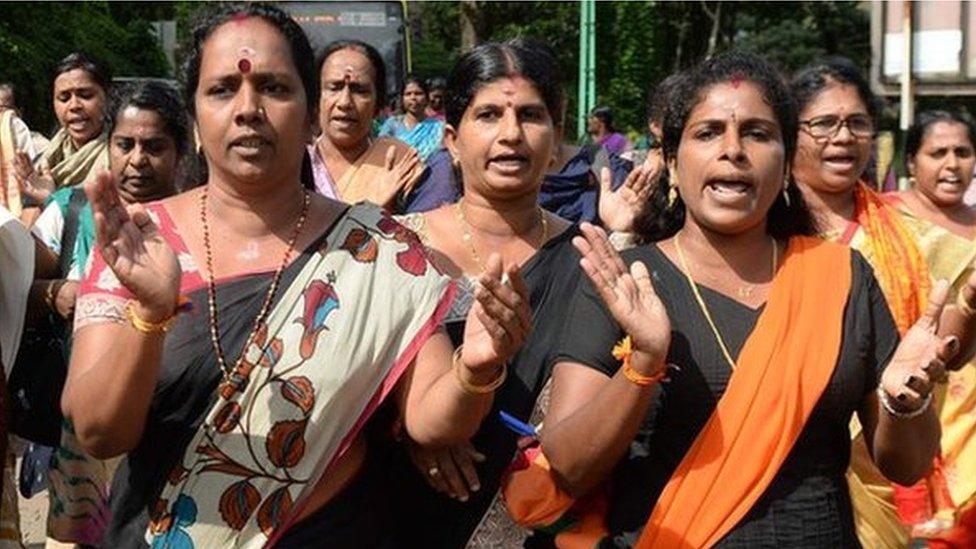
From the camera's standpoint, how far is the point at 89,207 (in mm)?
4008

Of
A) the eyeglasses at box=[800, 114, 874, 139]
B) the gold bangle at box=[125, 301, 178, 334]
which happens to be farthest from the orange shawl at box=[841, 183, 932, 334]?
the gold bangle at box=[125, 301, 178, 334]

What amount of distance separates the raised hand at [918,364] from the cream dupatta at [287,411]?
0.88 metres

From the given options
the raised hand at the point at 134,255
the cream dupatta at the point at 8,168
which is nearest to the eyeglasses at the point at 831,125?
the raised hand at the point at 134,255

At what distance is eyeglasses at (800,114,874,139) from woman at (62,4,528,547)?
1681 millimetres

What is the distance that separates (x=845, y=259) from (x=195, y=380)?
1250 mm

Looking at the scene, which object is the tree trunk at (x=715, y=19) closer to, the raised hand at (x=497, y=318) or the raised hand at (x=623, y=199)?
the raised hand at (x=623, y=199)

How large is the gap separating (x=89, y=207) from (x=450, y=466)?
1449 mm

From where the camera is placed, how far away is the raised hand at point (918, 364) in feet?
9.27

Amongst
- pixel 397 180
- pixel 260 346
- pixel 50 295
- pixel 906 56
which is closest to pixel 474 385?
pixel 260 346

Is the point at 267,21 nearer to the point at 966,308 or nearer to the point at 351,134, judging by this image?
the point at 966,308

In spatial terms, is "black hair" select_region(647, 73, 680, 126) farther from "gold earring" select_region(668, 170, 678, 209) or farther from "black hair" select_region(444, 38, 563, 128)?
"black hair" select_region(444, 38, 563, 128)

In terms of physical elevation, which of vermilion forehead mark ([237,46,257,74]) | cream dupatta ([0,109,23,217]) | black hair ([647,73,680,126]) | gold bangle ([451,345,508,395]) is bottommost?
cream dupatta ([0,109,23,217])

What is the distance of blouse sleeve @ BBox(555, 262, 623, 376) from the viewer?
2906mm

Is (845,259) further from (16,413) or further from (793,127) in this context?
(16,413)
